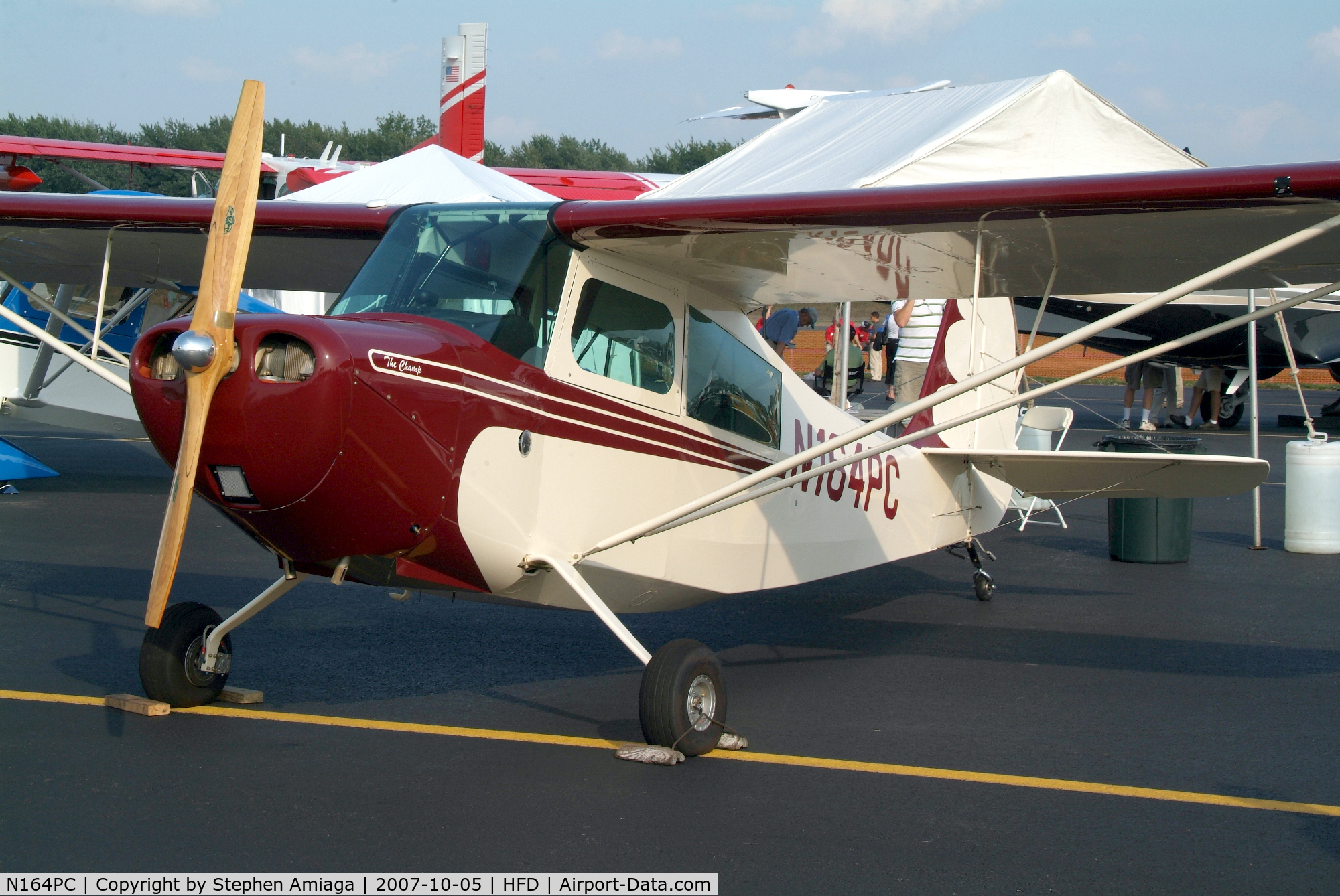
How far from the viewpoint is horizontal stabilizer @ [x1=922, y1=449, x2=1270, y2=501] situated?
5.59 meters

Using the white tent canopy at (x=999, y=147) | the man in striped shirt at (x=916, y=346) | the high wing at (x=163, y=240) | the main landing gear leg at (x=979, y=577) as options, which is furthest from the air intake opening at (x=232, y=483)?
the man in striped shirt at (x=916, y=346)

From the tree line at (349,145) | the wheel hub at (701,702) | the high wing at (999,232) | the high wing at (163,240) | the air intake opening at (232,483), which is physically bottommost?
the wheel hub at (701,702)

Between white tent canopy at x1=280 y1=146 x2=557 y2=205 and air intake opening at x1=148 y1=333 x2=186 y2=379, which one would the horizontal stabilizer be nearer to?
air intake opening at x1=148 y1=333 x2=186 y2=379

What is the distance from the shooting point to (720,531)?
570 centimetres

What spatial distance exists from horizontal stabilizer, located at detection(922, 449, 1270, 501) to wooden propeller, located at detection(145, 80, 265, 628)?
4.31 m

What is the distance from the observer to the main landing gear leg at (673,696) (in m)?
4.45

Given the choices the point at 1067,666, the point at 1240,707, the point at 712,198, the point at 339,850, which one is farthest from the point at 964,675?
the point at 339,850

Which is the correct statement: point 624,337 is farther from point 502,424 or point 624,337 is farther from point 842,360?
point 842,360

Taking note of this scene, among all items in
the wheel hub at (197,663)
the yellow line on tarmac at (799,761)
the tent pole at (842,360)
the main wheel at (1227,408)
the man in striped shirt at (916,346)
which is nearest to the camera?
the yellow line on tarmac at (799,761)

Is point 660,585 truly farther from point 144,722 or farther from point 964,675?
point 144,722

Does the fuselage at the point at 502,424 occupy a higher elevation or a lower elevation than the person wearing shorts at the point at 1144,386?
lower

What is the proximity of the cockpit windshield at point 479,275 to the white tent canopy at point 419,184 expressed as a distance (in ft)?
22.6

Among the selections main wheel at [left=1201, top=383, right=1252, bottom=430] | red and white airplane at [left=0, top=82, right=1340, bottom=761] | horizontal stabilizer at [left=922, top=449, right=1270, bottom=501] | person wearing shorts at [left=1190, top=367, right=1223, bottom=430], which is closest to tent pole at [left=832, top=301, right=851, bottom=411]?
horizontal stabilizer at [left=922, top=449, right=1270, bottom=501]

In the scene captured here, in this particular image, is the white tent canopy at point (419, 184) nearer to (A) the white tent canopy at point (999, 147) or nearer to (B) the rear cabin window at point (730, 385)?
(A) the white tent canopy at point (999, 147)
